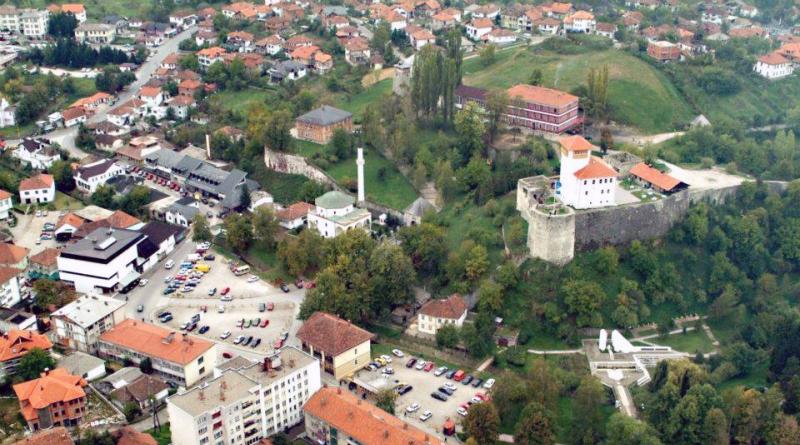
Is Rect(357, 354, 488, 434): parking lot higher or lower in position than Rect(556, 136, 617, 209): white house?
lower

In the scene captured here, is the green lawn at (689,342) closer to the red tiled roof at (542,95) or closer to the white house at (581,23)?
the red tiled roof at (542,95)

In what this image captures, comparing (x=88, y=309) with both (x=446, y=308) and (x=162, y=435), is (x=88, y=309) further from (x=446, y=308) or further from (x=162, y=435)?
(x=446, y=308)

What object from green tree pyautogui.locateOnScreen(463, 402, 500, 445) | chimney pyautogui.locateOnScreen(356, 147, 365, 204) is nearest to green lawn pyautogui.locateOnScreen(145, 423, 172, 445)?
green tree pyautogui.locateOnScreen(463, 402, 500, 445)

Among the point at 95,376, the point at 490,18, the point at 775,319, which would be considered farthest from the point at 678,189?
the point at 490,18

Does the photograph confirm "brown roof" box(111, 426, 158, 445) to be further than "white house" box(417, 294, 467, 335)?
No

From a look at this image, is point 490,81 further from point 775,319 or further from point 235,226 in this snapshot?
point 775,319

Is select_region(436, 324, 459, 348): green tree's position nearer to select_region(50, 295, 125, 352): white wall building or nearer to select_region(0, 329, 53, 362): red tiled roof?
select_region(50, 295, 125, 352): white wall building
